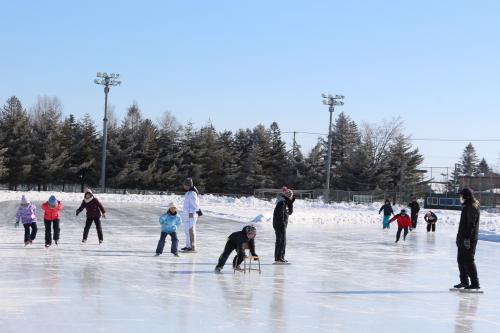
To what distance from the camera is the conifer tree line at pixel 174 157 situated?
60531mm

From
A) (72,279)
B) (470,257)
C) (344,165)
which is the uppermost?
(344,165)

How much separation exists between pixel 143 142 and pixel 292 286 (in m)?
55.5

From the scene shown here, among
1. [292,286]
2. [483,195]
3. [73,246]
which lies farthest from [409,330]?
[483,195]

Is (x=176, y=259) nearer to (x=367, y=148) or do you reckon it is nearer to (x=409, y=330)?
(x=409, y=330)

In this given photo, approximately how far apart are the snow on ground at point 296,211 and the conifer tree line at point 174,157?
12.5 m

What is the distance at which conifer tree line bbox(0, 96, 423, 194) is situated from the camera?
2383 inches

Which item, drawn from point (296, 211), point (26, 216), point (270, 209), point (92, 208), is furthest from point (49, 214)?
point (270, 209)

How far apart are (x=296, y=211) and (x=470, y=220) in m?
25.3

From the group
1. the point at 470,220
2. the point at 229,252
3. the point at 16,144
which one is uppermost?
the point at 16,144

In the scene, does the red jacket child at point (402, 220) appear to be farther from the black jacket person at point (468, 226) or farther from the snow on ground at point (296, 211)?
the black jacket person at point (468, 226)

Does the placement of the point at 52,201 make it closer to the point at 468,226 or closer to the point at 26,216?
the point at 26,216

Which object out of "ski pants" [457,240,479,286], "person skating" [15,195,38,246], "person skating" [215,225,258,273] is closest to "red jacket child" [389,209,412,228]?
"ski pants" [457,240,479,286]

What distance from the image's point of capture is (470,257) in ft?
32.4

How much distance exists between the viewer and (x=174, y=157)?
65312mm
